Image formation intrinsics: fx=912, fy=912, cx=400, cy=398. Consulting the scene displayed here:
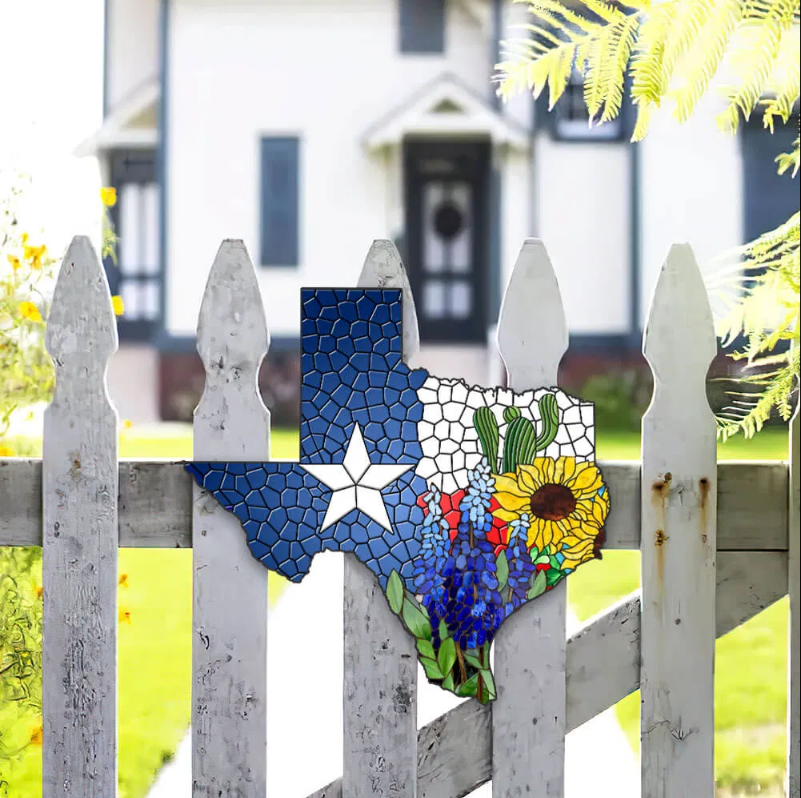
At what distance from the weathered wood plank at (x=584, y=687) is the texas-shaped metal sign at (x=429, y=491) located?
0.31 feet

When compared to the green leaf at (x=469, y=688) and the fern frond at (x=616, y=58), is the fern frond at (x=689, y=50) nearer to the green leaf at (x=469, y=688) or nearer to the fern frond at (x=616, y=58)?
the fern frond at (x=616, y=58)

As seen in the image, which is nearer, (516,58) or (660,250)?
(516,58)

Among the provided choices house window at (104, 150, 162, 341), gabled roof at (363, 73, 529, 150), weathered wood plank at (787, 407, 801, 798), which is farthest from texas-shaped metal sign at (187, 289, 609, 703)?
house window at (104, 150, 162, 341)

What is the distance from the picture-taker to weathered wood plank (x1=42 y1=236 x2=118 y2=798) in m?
1.74

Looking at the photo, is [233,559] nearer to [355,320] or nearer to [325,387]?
[325,387]

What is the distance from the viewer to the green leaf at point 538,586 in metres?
1.70

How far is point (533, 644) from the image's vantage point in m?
1.72

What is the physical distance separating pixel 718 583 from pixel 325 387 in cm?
85

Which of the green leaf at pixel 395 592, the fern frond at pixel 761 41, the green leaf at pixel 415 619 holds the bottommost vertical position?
the green leaf at pixel 415 619

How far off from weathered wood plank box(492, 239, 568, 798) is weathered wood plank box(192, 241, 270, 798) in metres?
0.45

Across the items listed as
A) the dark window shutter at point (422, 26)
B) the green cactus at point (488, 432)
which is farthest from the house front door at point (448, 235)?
the green cactus at point (488, 432)

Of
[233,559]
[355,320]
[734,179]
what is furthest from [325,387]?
[734,179]

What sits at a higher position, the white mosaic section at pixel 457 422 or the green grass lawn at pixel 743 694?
the white mosaic section at pixel 457 422

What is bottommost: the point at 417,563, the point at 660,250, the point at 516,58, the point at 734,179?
the point at 417,563
